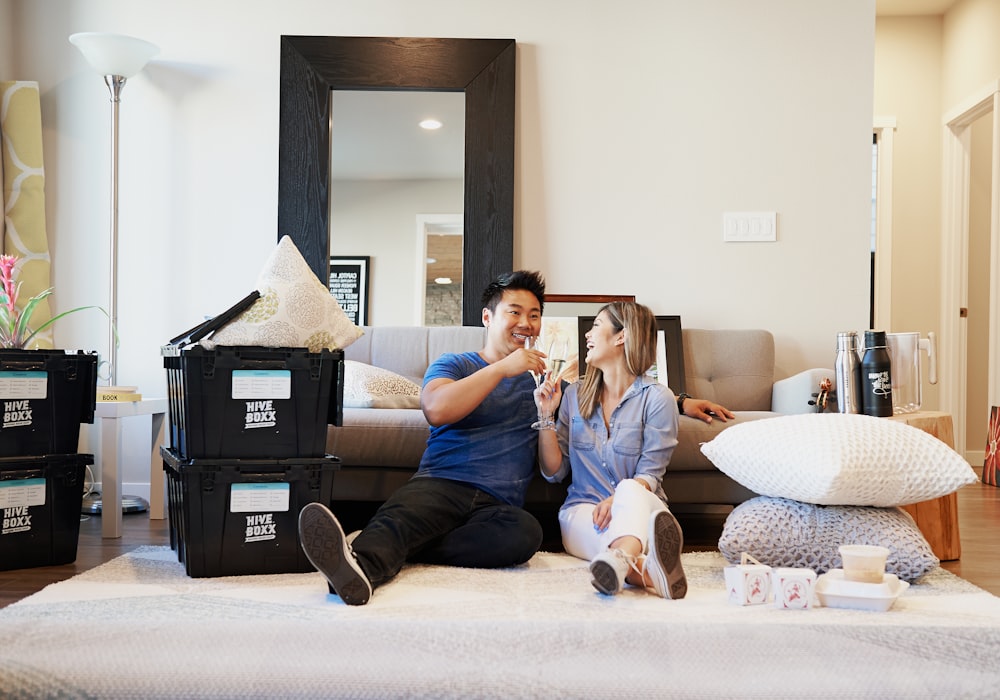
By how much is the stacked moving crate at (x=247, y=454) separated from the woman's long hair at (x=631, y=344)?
0.70 metres

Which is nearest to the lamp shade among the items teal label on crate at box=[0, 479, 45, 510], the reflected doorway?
the reflected doorway

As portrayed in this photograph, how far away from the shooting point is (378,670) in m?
1.40

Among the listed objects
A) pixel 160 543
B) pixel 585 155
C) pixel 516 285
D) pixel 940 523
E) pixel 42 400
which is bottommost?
pixel 160 543

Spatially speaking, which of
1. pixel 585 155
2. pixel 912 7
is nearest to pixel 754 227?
pixel 585 155

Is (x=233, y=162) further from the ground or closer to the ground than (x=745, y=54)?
closer to the ground

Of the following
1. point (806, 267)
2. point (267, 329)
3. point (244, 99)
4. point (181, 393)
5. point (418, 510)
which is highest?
point (244, 99)

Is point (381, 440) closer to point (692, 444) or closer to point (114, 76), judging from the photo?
point (692, 444)

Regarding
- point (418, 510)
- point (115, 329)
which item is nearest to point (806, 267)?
point (418, 510)

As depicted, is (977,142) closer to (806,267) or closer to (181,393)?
(806,267)

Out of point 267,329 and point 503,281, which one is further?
point 503,281

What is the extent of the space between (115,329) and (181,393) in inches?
60.0

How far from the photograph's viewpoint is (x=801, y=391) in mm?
3189

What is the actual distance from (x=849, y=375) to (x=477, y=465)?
1.16 m

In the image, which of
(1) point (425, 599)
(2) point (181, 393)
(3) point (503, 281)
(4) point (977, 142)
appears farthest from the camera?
(4) point (977, 142)
